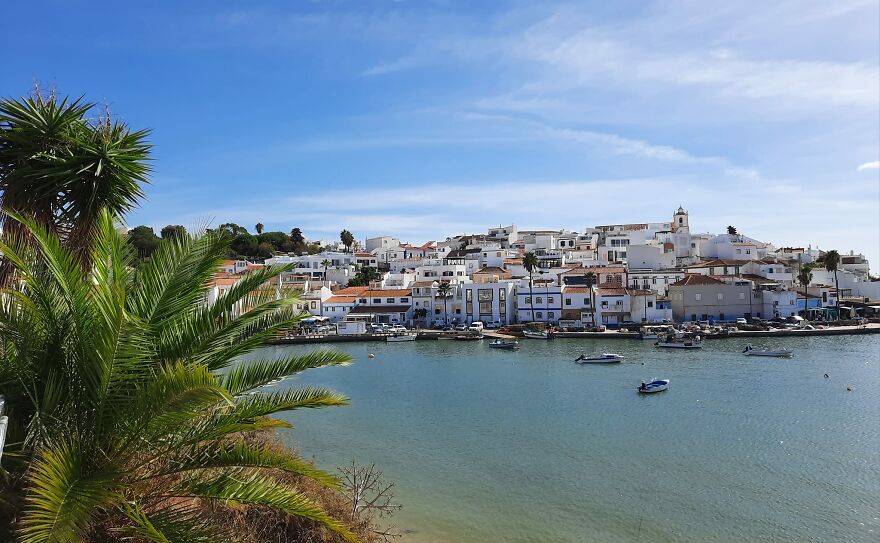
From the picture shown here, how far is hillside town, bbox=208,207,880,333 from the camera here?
2320 inches

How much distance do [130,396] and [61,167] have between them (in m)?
4.54

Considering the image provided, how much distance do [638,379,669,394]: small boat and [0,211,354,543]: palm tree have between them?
81.4 ft

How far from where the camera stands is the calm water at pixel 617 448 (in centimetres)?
1324

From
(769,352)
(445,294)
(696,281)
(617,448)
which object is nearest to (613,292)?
(696,281)

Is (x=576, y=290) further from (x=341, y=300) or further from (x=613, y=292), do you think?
(x=341, y=300)

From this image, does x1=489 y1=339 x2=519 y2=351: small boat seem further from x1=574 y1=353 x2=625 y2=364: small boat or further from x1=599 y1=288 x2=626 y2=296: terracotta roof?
x1=599 y1=288 x2=626 y2=296: terracotta roof

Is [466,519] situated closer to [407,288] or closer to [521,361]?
[521,361]

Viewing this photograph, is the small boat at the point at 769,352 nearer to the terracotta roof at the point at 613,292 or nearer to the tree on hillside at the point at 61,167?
the terracotta roof at the point at 613,292

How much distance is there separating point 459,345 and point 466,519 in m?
36.9

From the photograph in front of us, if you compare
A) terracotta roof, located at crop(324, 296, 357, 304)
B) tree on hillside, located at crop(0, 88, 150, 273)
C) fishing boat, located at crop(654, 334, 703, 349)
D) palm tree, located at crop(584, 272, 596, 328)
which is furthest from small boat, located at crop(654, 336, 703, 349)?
tree on hillside, located at crop(0, 88, 150, 273)

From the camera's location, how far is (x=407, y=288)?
68375mm

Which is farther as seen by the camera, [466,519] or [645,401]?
[645,401]

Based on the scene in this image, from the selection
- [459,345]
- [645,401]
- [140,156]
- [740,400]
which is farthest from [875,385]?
[140,156]

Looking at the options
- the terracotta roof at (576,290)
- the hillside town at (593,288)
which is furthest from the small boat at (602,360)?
the terracotta roof at (576,290)
